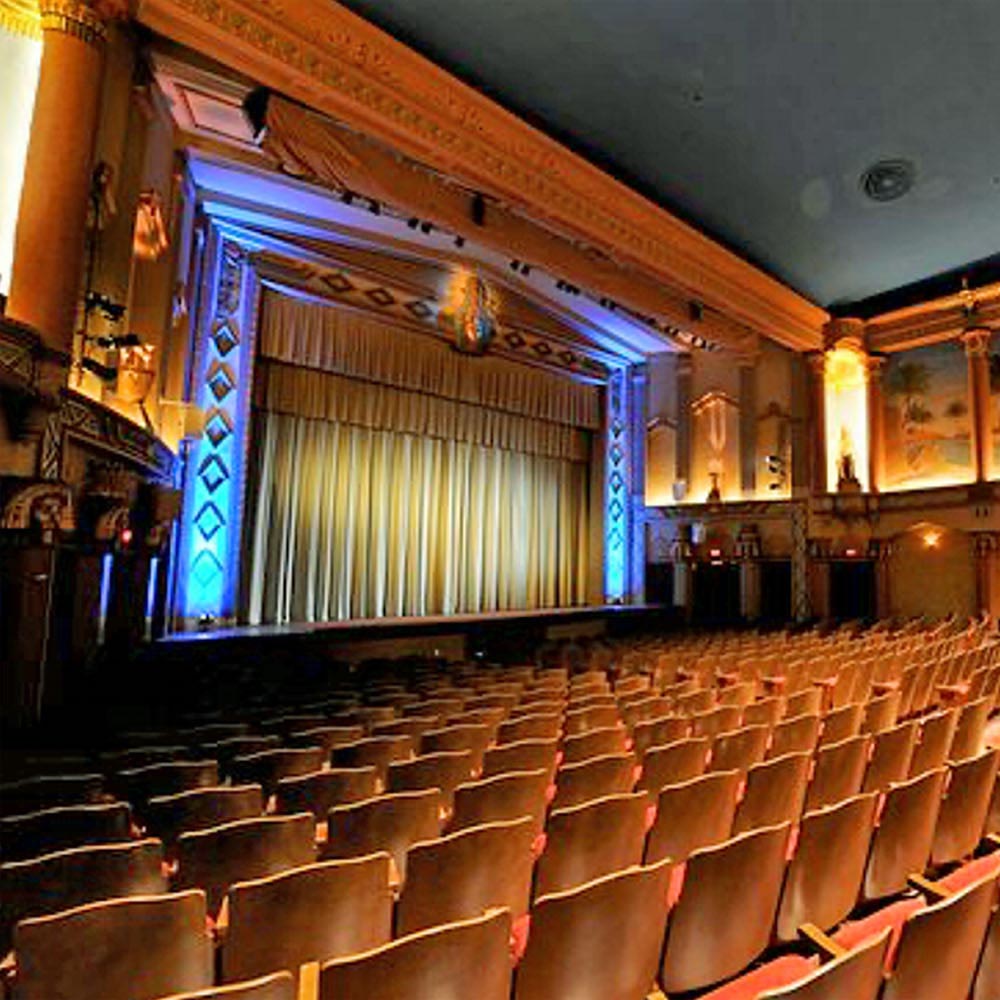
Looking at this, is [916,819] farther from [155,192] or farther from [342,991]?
[155,192]

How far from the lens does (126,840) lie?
2.20 metres

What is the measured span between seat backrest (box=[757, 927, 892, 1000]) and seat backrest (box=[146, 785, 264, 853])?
1823 mm

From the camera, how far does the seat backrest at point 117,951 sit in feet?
4.49

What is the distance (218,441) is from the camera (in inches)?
353

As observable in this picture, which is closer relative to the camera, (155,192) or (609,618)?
(155,192)

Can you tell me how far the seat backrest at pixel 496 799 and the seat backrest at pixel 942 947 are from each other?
126 cm

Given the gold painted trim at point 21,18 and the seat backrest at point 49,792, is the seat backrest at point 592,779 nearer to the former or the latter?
the seat backrest at point 49,792

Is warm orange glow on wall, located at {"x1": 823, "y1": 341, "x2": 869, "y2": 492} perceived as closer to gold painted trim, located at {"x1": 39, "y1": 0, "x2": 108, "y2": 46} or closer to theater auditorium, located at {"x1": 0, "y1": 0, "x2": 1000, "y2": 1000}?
theater auditorium, located at {"x1": 0, "y1": 0, "x2": 1000, "y2": 1000}

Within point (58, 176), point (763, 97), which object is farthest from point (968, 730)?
point (763, 97)

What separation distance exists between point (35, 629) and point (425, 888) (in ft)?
12.5

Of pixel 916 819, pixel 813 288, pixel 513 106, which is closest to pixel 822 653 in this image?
pixel 916 819

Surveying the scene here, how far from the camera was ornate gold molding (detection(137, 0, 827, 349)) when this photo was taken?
6.08 m

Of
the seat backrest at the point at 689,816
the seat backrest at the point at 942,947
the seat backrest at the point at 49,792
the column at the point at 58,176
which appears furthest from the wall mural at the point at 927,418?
the seat backrest at the point at 49,792

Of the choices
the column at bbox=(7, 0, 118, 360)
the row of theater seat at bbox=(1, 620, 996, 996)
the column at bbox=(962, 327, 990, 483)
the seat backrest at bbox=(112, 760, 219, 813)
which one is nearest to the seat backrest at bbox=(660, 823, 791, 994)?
the row of theater seat at bbox=(1, 620, 996, 996)
